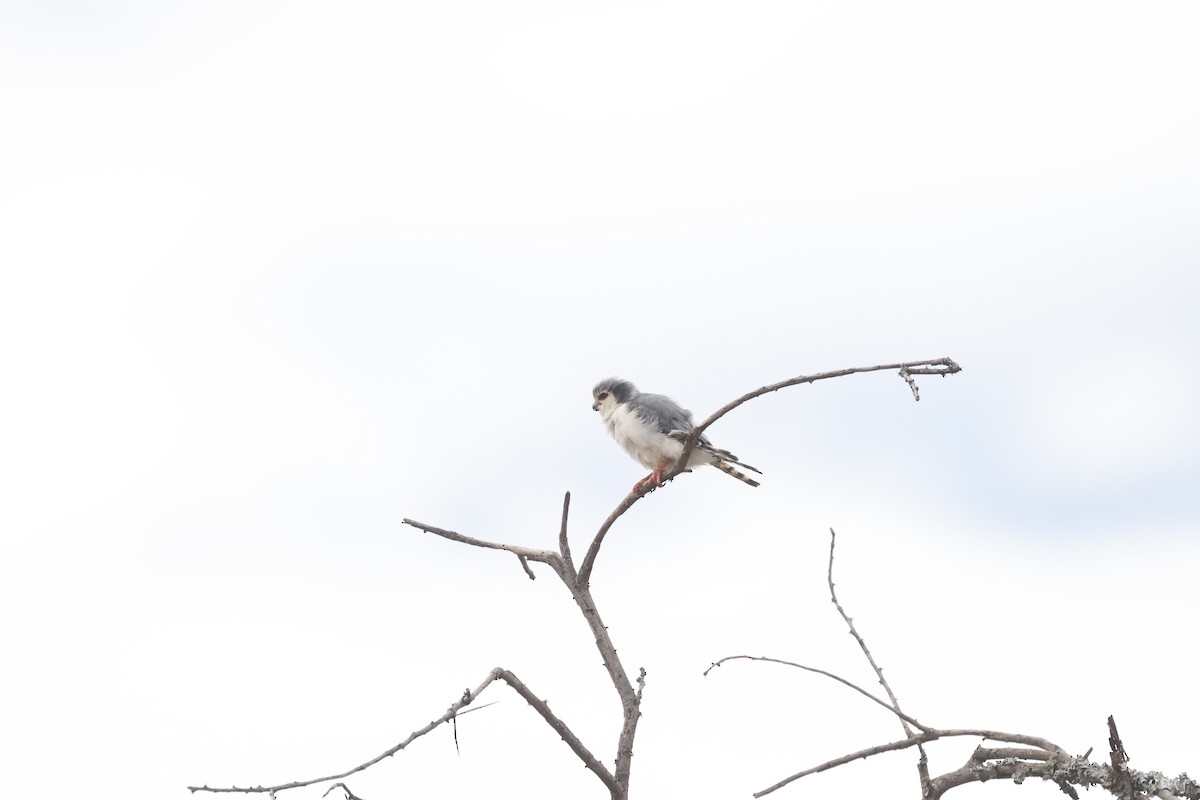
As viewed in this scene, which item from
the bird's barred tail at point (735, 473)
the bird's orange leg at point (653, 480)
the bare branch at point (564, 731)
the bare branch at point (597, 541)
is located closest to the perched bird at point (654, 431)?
the bird's barred tail at point (735, 473)

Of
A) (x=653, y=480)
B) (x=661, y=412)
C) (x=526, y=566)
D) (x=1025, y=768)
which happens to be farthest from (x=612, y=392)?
(x=1025, y=768)

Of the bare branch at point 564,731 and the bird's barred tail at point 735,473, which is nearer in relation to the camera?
the bare branch at point 564,731

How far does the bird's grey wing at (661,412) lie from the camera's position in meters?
10.4

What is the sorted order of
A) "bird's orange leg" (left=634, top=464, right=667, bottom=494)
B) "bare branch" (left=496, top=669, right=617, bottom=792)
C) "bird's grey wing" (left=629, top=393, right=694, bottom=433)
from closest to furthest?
"bare branch" (left=496, top=669, right=617, bottom=792) → "bird's orange leg" (left=634, top=464, right=667, bottom=494) → "bird's grey wing" (left=629, top=393, right=694, bottom=433)

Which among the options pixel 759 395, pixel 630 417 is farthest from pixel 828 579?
pixel 630 417

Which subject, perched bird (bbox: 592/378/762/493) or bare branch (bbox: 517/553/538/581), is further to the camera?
perched bird (bbox: 592/378/762/493)

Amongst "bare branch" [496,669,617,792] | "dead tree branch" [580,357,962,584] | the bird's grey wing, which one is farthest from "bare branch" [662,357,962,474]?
the bird's grey wing

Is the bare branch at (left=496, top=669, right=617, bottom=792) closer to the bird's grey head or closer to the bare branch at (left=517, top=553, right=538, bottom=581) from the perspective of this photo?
the bare branch at (left=517, top=553, right=538, bottom=581)

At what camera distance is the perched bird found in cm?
1011

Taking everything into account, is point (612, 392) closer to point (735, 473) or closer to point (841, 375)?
point (735, 473)

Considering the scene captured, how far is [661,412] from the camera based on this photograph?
1053 centimetres

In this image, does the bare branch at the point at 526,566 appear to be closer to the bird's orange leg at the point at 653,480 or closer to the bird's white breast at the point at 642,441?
the bird's orange leg at the point at 653,480

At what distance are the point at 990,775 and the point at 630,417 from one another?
6.77 meters

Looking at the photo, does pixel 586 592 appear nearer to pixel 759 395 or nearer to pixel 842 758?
pixel 759 395
